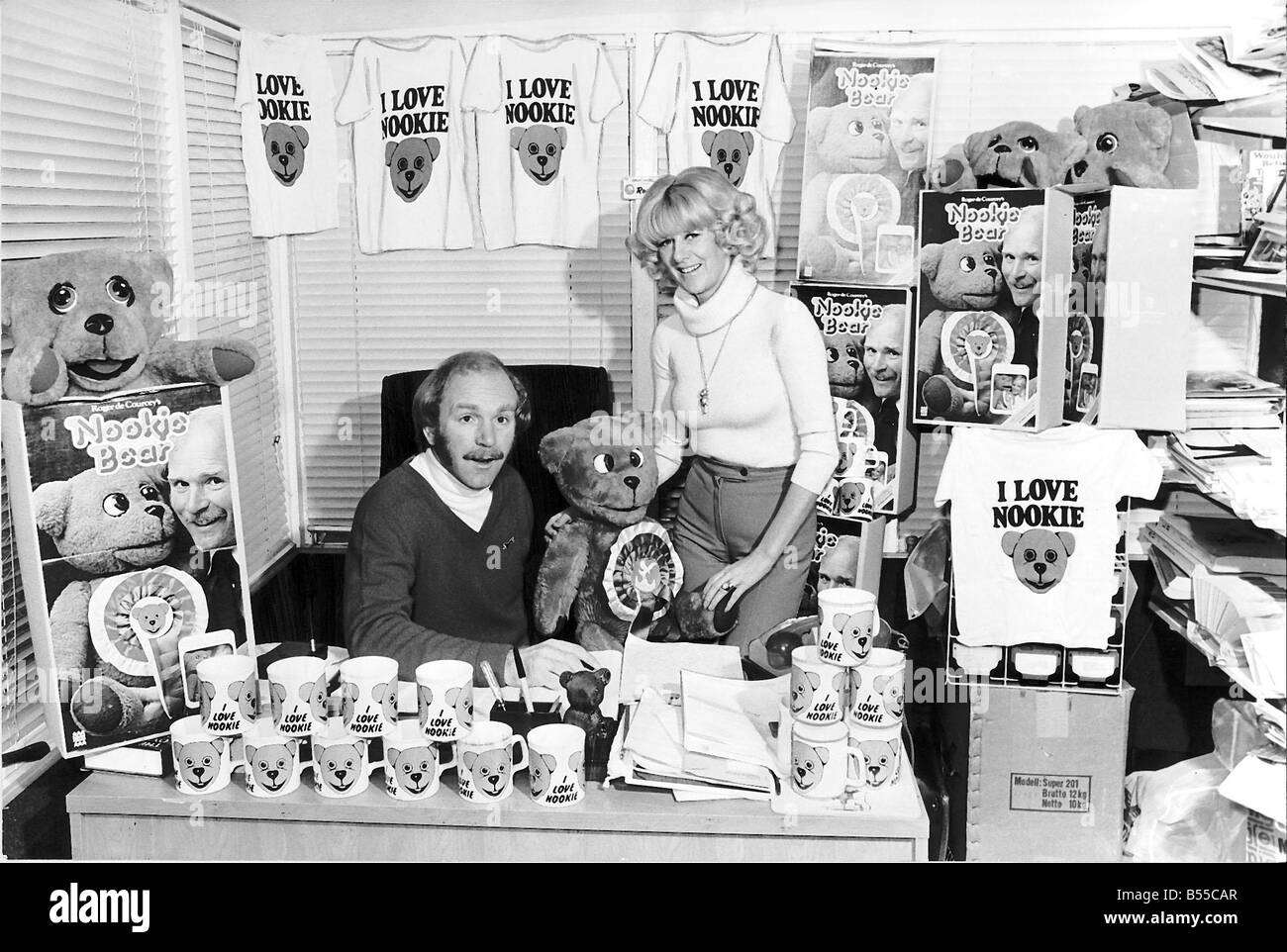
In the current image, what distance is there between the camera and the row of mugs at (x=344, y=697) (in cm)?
151

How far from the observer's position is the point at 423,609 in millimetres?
2053

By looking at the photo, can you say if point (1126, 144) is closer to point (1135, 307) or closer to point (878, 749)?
point (1135, 307)

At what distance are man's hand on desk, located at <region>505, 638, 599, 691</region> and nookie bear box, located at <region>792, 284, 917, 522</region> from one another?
0.56m

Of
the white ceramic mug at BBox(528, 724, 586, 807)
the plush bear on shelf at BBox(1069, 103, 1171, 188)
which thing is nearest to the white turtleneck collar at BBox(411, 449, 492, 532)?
the white ceramic mug at BBox(528, 724, 586, 807)

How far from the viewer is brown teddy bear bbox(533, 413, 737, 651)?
6.77 feet

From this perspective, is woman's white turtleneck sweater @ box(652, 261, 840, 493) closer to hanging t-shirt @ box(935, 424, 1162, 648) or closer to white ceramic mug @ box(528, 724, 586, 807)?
hanging t-shirt @ box(935, 424, 1162, 648)

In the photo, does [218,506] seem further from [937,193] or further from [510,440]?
[937,193]

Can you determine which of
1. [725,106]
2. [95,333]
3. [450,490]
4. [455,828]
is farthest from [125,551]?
[725,106]

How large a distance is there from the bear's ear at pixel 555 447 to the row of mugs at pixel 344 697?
1.95 ft

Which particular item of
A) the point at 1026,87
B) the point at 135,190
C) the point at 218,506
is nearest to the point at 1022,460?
the point at 1026,87

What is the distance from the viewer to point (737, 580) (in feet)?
6.98

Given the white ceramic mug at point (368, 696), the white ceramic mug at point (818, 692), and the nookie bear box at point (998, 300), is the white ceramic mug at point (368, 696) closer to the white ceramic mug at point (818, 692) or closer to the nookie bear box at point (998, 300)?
the white ceramic mug at point (818, 692)

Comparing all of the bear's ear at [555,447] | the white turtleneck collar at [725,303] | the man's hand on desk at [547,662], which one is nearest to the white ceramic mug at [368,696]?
the man's hand on desk at [547,662]
